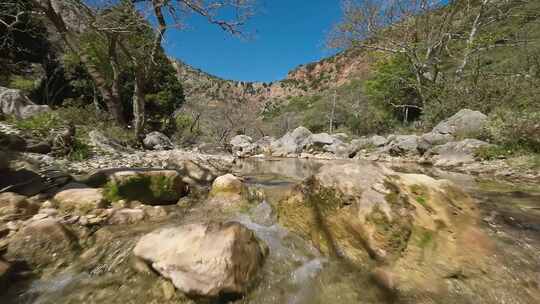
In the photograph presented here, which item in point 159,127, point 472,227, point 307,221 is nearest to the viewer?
point 472,227

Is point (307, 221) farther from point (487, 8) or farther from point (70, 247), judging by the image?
point (487, 8)

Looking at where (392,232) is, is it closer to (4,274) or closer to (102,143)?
(4,274)

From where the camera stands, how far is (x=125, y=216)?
318cm

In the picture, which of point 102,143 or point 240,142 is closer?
point 102,143

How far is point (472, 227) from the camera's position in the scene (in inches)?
95.8

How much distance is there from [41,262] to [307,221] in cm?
265

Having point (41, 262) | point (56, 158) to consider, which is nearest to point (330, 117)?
point (56, 158)

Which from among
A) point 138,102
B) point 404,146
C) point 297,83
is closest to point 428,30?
point 404,146

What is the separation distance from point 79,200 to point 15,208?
0.59m

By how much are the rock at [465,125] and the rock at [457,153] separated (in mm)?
968

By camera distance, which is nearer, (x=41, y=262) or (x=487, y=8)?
(x=41, y=262)

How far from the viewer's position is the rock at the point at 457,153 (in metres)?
8.45

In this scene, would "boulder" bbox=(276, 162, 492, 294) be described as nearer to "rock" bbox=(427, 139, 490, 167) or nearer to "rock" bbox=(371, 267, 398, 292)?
"rock" bbox=(371, 267, 398, 292)

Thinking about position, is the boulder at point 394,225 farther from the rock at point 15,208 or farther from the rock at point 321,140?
the rock at point 321,140
